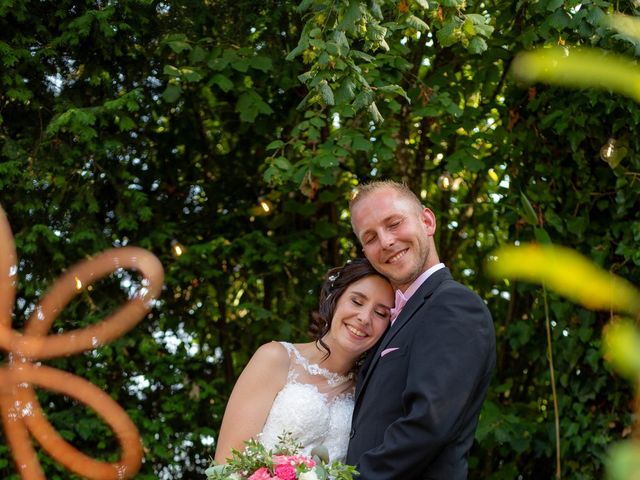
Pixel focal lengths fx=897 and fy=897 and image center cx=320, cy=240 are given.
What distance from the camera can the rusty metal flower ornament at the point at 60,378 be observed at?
15.2 ft

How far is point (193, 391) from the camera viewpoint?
520 centimetres

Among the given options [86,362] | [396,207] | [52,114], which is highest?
[52,114]

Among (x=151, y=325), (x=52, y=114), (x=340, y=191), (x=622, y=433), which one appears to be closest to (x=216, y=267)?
(x=151, y=325)

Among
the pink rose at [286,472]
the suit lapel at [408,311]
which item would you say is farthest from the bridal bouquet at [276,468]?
the suit lapel at [408,311]

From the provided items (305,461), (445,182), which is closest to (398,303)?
(305,461)

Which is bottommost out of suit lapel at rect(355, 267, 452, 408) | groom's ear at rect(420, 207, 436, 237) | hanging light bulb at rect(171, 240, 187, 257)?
suit lapel at rect(355, 267, 452, 408)

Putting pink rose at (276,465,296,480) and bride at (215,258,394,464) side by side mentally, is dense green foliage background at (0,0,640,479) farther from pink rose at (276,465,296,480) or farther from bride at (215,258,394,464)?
pink rose at (276,465,296,480)

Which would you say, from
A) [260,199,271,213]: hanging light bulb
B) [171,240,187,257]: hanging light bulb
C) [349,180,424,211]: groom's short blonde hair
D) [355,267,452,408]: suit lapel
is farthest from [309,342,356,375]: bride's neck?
[260,199,271,213]: hanging light bulb

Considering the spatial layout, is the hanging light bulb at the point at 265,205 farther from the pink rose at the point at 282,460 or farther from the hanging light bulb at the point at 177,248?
the pink rose at the point at 282,460

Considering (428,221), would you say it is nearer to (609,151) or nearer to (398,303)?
(398,303)

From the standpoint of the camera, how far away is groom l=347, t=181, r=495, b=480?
7.96ft

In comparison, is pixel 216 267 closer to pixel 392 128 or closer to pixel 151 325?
pixel 151 325

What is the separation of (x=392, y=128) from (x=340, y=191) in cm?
59

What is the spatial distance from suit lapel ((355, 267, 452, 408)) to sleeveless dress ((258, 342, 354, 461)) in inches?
8.1
